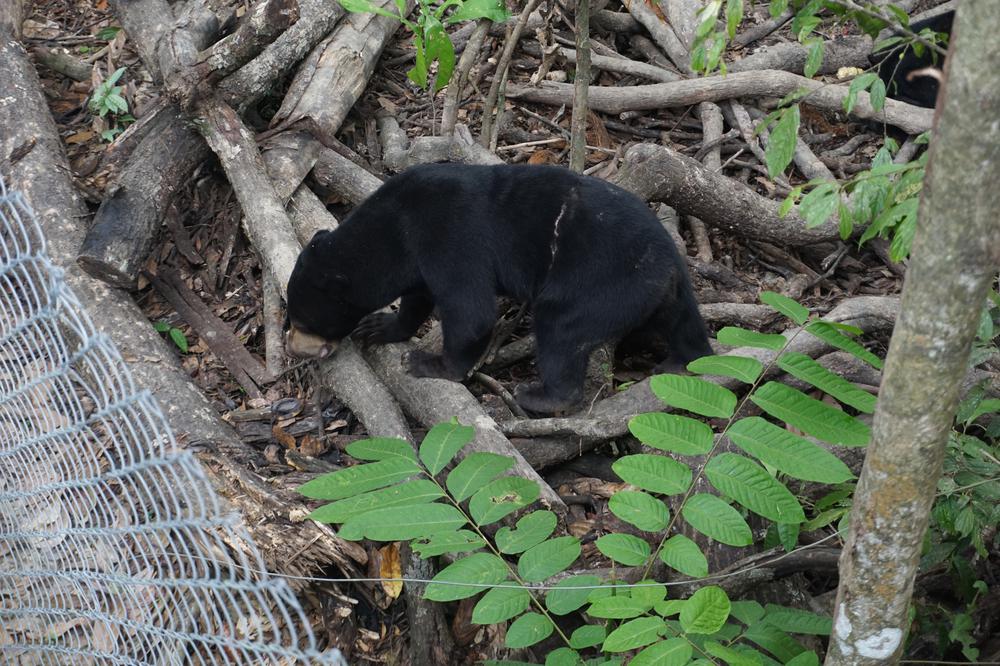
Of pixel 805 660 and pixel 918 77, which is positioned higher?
pixel 918 77

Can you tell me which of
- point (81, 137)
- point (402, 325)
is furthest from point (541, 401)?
point (81, 137)

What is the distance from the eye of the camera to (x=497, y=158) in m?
5.96

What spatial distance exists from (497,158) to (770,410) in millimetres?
3601

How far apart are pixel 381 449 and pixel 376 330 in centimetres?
227

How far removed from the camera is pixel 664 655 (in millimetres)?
2406

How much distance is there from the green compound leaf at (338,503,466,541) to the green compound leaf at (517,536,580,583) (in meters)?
0.23

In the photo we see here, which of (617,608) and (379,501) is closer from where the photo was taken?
(617,608)

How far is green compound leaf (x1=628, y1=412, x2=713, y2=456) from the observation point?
8.92ft

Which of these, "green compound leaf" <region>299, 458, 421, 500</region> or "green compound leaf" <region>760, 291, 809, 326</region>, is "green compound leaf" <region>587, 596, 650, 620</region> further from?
"green compound leaf" <region>760, 291, 809, 326</region>

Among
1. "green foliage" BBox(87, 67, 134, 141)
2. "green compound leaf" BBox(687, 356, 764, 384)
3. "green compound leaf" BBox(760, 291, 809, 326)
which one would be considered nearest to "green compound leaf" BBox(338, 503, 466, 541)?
"green compound leaf" BBox(687, 356, 764, 384)

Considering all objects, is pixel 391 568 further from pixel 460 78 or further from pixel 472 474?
pixel 460 78

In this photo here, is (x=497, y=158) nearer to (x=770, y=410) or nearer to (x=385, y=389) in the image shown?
(x=385, y=389)

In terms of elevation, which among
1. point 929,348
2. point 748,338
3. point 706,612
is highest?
point 929,348

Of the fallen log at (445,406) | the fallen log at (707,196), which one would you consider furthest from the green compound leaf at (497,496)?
the fallen log at (707,196)
